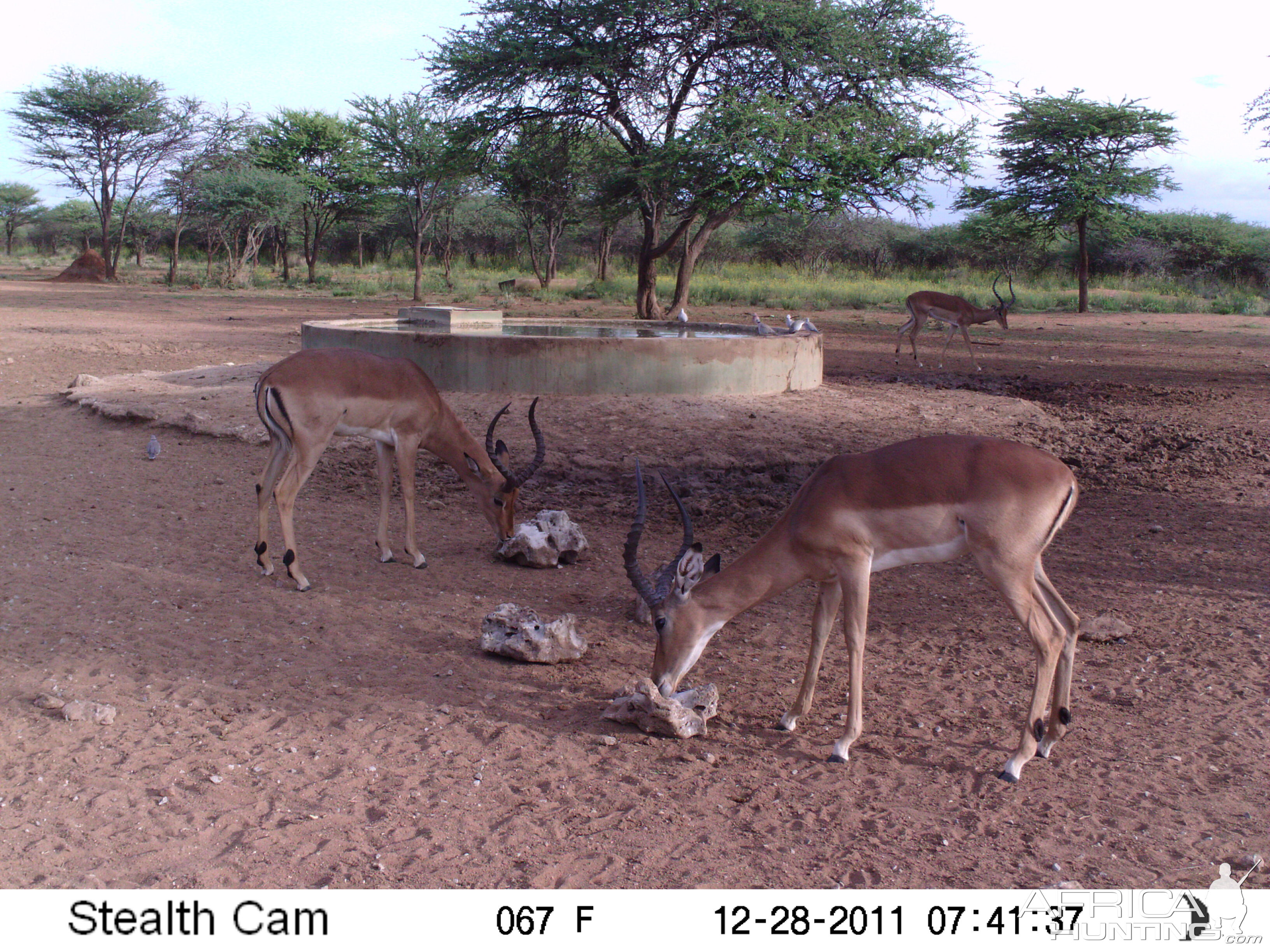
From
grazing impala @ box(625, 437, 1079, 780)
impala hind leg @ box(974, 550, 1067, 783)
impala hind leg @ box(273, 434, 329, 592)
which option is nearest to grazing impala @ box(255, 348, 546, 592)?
impala hind leg @ box(273, 434, 329, 592)

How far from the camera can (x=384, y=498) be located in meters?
6.26

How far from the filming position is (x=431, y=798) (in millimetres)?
3488

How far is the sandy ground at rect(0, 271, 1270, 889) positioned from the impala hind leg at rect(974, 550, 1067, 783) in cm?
10

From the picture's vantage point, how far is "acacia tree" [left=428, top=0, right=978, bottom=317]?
1791 cm

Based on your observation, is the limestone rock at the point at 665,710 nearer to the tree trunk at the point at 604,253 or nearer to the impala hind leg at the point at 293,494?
the impala hind leg at the point at 293,494

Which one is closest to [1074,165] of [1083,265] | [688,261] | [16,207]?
[1083,265]

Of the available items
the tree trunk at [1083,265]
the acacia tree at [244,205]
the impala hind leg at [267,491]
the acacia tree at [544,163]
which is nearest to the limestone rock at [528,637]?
the impala hind leg at [267,491]

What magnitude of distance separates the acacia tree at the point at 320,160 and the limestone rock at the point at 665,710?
34855mm

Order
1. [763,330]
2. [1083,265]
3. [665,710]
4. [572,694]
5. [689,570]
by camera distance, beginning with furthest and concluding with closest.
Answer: [1083,265] < [763,330] < [689,570] < [572,694] < [665,710]

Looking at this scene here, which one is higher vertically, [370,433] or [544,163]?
[544,163]

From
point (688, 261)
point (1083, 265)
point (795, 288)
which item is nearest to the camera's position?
point (688, 261)

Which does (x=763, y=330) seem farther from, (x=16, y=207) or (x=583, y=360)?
(x=16, y=207)

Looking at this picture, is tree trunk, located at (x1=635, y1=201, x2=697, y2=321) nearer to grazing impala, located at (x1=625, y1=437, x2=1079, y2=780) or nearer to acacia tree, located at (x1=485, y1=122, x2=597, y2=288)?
acacia tree, located at (x1=485, y1=122, x2=597, y2=288)

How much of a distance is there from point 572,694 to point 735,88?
1651 cm
